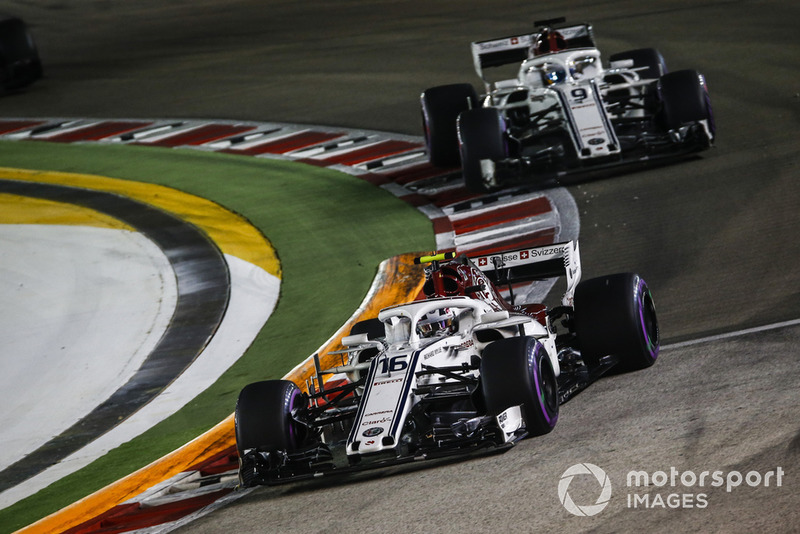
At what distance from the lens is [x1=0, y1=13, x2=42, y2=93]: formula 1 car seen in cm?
2650

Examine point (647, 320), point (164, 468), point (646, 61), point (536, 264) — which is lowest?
point (164, 468)

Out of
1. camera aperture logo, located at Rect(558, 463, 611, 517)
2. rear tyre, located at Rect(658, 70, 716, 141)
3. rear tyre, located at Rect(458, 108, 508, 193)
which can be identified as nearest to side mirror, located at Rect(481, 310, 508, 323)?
camera aperture logo, located at Rect(558, 463, 611, 517)

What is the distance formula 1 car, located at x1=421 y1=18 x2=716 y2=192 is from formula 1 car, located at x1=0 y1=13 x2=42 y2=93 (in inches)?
534

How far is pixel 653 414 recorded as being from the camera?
8391mm

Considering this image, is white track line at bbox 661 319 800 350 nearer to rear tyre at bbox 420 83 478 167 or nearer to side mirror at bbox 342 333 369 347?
side mirror at bbox 342 333 369 347

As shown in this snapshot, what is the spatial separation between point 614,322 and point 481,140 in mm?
5935

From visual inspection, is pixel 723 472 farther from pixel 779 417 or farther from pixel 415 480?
pixel 415 480

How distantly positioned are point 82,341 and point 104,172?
7820 mm

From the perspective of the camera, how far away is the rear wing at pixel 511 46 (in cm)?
1742

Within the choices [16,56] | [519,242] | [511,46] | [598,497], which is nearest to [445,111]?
[511,46]

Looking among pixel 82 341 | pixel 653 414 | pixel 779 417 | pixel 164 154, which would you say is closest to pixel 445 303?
pixel 653 414

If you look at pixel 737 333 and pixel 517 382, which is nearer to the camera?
pixel 517 382

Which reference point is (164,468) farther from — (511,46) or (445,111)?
(511,46)

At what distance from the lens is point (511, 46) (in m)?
17.5
